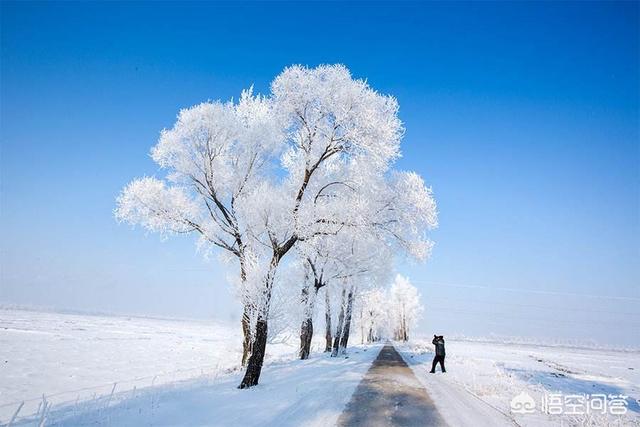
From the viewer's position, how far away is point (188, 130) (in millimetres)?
14094

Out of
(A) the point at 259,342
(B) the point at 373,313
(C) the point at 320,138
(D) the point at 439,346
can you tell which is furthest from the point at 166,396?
(B) the point at 373,313

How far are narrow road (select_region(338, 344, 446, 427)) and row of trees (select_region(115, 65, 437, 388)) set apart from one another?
3.66 meters

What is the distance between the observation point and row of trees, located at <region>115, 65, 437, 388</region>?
38.3 ft

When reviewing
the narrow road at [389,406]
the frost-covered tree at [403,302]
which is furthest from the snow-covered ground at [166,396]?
the frost-covered tree at [403,302]

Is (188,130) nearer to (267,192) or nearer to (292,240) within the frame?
(267,192)

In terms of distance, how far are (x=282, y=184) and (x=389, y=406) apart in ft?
32.6

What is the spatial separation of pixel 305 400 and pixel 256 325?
299 cm

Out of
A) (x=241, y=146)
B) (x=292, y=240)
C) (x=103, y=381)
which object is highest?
(x=241, y=146)

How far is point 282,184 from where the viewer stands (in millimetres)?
16062

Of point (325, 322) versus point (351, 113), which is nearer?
point (351, 113)

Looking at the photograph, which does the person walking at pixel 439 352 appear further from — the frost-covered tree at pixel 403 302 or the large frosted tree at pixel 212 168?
the frost-covered tree at pixel 403 302

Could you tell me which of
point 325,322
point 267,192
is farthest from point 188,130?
point 325,322

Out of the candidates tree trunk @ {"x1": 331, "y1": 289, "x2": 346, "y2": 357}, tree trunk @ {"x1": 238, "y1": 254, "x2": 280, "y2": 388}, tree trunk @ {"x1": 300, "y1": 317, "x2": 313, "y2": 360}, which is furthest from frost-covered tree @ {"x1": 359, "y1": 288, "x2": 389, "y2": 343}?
tree trunk @ {"x1": 238, "y1": 254, "x2": 280, "y2": 388}

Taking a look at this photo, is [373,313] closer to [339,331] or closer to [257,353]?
[339,331]
